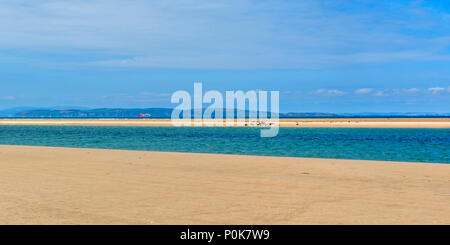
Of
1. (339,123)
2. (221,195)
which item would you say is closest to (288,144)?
(221,195)

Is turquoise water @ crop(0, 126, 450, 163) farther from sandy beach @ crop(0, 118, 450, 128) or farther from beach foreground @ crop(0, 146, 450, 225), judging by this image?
sandy beach @ crop(0, 118, 450, 128)

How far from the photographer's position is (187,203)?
9.62 meters

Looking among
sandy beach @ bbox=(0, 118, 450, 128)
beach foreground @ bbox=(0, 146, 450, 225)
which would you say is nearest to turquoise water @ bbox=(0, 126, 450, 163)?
beach foreground @ bbox=(0, 146, 450, 225)

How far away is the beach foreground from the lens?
27.0 feet

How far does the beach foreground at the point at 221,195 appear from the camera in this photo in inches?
324

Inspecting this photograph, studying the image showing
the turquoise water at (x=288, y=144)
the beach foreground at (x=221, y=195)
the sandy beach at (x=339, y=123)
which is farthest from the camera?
the sandy beach at (x=339, y=123)

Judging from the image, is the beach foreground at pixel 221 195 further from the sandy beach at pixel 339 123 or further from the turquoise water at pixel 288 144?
the sandy beach at pixel 339 123

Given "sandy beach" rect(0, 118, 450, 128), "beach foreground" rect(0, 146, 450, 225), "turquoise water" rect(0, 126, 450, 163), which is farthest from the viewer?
"sandy beach" rect(0, 118, 450, 128)

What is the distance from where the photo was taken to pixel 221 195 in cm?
1070

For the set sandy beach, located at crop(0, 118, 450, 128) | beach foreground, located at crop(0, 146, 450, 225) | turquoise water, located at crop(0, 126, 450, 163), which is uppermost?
sandy beach, located at crop(0, 118, 450, 128)

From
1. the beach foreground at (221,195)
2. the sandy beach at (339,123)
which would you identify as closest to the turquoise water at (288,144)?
the beach foreground at (221,195)
